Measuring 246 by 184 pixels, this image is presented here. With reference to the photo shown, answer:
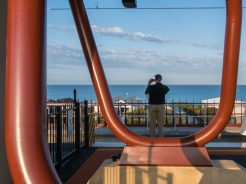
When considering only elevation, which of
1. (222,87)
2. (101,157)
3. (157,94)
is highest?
(222,87)

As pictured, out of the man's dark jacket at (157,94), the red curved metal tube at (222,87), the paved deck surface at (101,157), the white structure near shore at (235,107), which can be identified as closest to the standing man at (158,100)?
the man's dark jacket at (157,94)

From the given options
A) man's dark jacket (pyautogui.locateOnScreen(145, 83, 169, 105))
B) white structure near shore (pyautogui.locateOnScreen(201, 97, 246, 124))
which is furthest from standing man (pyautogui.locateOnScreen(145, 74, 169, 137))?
white structure near shore (pyautogui.locateOnScreen(201, 97, 246, 124))

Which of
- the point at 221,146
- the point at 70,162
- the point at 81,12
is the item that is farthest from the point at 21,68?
the point at 221,146

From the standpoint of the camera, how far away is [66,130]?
9164 mm

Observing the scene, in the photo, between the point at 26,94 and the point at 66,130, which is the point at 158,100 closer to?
the point at 66,130

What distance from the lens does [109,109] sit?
262 inches

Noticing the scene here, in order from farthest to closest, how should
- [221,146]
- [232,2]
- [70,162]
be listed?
[221,146] → [70,162] → [232,2]

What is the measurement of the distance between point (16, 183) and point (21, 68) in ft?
1.61

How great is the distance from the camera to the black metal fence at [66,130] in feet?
25.4

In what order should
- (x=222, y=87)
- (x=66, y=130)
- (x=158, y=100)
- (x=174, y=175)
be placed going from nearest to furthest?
(x=174, y=175), (x=222, y=87), (x=66, y=130), (x=158, y=100)

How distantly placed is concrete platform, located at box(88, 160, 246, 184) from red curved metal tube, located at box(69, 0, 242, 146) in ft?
1.44

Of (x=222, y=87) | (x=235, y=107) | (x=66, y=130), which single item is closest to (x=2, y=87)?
(x=222, y=87)

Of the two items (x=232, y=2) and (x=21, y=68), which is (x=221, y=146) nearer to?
(x=232, y=2)

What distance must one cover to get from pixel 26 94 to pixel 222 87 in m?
4.81
